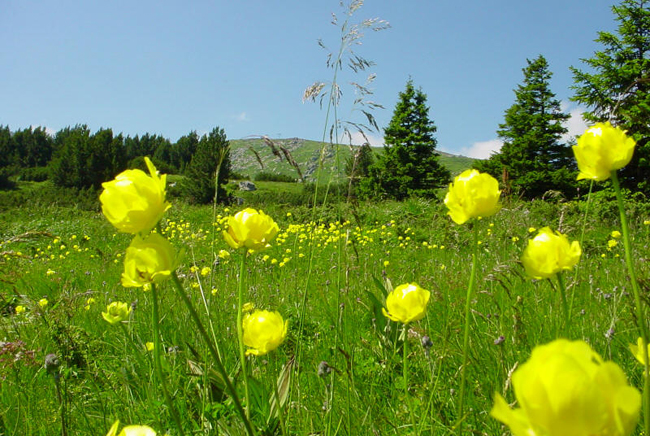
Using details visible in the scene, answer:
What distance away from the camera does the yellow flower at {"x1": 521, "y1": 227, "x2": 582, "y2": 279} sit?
819mm

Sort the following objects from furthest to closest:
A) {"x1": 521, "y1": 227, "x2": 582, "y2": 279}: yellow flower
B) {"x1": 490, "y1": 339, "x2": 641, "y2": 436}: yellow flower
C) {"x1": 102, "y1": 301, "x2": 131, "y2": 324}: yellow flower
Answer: {"x1": 102, "y1": 301, "x2": 131, "y2": 324}: yellow flower, {"x1": 521, "y1": 227, "x2": 582, "y2": 279}: yellow flower, {"x1": 490, "y1": 339, "x2": 641, "y2": 436}: yellow flower

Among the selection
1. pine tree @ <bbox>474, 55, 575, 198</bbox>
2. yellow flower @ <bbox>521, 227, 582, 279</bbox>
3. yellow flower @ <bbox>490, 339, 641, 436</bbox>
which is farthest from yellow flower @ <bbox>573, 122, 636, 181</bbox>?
pine tree @ <bbox>474, 55, 575, 198</bbox>

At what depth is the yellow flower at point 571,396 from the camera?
0.32 metres

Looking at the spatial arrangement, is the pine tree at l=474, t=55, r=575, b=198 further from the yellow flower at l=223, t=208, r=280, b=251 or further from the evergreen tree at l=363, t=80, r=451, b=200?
the yellow flower at l=223, t=208, r=280, b=251

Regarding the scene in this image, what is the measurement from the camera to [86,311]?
2697 millimetres

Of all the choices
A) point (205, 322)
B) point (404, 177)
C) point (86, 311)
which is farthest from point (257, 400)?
point (404, 177)

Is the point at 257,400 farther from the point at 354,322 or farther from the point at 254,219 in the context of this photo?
the point at 354,322

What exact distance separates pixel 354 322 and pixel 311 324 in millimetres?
307

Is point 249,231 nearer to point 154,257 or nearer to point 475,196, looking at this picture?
point 154,257

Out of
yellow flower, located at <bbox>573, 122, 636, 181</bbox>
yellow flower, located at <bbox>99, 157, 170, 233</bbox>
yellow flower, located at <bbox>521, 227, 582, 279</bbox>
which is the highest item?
yellow flower, located at <bbox>573, 122, 636, 181</bbox>

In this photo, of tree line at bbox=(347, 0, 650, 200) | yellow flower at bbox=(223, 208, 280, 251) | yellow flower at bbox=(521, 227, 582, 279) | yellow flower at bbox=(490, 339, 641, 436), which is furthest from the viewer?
tree line at bbox=(347, 0, 650, 200)

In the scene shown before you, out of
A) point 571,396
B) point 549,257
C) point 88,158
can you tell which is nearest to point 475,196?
point 549,257

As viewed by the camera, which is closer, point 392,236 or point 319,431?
point 319,431

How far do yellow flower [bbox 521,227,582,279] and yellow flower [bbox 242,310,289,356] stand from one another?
23.0 inches
